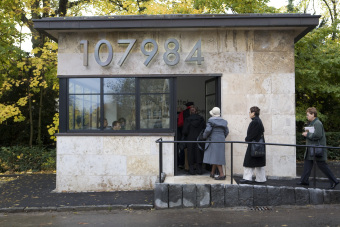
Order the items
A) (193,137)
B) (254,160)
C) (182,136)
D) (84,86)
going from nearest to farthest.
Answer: (254,160) < (193,137) < (84,86) < (182,136)

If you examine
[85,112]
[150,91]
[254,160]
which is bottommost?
[254,160]

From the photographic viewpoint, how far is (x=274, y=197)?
26.7 feet

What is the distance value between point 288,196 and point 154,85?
173 inches

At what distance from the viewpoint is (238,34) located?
1020 centimetres

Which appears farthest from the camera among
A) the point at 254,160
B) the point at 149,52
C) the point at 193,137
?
the point at 193,137

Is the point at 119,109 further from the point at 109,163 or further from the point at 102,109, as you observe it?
the point at 109,163

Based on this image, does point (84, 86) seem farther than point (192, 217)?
Yes

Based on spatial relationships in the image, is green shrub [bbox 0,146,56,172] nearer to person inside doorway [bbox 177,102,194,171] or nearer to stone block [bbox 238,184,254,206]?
person inside doorway [bbox 177,102,194,171]

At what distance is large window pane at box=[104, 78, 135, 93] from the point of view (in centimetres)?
1035

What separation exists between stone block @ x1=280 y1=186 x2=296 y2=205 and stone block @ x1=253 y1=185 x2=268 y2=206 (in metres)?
0.35

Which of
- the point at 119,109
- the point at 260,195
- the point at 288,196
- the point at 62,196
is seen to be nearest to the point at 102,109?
the point at 119,109

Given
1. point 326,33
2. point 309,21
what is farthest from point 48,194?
point 326,33

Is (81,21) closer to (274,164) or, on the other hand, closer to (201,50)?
(201,50)

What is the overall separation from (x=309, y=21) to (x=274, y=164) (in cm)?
366
